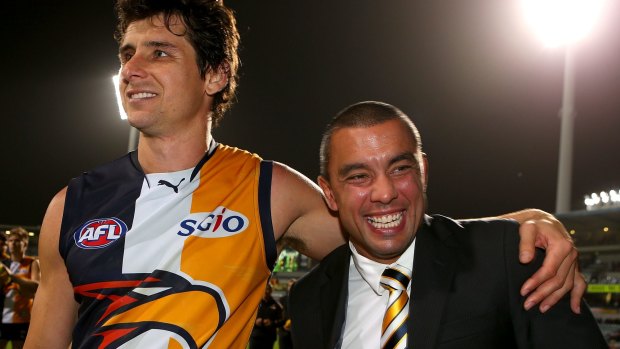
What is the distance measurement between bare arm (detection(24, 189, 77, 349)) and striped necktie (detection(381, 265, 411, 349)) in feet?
3.75

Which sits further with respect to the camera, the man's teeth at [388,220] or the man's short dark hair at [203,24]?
the man's short dark hair at [203,24]

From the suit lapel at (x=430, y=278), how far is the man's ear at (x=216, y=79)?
1.01 meters

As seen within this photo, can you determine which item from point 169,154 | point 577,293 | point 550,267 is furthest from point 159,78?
point 577,293

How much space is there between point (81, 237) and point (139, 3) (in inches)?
37.1

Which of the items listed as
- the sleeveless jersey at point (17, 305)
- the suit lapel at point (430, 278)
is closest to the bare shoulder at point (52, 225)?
the suit lapel at point (430, 278)

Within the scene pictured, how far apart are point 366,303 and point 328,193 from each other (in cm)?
44

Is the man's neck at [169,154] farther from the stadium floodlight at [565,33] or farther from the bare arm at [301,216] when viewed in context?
the stadium floodlight at [565,33]

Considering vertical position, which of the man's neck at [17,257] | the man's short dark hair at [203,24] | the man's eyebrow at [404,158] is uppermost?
the man's short dark hair at [203,24]

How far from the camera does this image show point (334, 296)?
2.15 metres

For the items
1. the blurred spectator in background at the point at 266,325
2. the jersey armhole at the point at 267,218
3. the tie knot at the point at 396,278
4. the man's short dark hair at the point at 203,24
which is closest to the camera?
the tie knot at the point at 396,278

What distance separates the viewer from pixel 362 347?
6.53 ft

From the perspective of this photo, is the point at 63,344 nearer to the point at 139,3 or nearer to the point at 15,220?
the point at 139,3

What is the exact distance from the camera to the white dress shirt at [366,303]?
2010 mm

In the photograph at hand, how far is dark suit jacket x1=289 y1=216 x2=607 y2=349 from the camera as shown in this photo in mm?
1784
